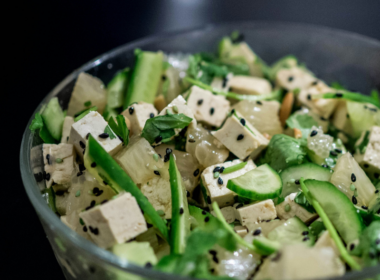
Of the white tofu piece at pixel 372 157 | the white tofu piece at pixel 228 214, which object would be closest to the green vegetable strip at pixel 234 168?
the white tofu piece at pixel 228 214

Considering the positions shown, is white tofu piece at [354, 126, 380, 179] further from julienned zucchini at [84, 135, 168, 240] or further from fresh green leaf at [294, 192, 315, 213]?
julienned zucchini at [84, 135, 168, 240]

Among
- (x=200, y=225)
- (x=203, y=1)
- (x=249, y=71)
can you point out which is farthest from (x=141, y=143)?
(x=203, y=1)

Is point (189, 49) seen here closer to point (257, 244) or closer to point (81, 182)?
point (81, 182)

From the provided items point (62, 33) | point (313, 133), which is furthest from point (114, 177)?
point (62, 33)

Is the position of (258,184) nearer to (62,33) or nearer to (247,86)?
(247,86)

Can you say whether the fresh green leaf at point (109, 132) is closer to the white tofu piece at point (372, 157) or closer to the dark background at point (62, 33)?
the dark background at point (62, 33)

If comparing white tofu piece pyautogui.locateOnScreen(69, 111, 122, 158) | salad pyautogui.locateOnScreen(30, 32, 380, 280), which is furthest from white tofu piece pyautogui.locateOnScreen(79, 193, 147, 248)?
white tofu piece pyautogui.locateOnScreen(69, 111, 122, 158)
